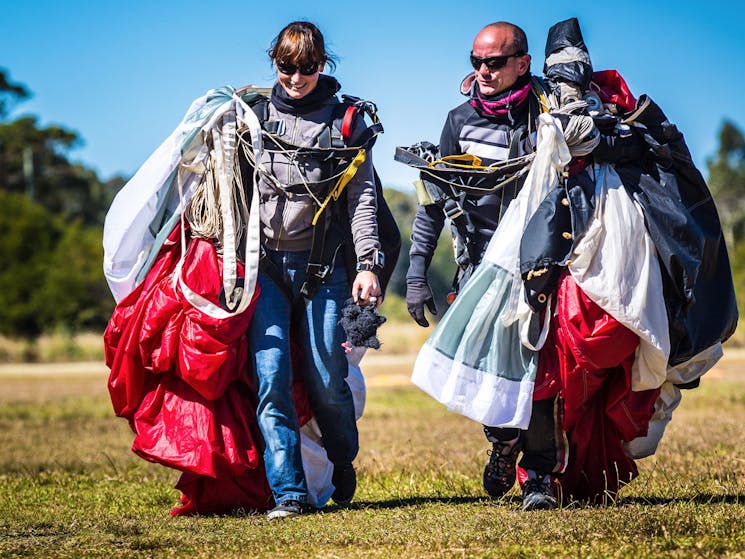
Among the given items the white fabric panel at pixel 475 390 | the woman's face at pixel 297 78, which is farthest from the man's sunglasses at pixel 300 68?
the white fabric panel at pixel 475 390

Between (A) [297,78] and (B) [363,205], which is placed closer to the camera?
(A) [297,78]

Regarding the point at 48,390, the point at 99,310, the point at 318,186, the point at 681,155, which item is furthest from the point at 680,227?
the point at 99,310

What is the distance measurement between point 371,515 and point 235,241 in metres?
1.38

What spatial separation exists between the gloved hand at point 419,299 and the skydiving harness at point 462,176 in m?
0.18

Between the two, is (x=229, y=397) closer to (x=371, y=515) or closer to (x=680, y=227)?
(x=371, y=515)

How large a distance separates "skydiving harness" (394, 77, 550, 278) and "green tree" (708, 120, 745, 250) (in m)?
62.5

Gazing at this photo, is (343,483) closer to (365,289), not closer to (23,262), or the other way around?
(365,289)

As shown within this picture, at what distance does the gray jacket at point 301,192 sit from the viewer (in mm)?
5262

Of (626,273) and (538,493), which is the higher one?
(626,273)

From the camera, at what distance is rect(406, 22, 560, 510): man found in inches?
198

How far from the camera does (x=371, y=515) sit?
5027 mm

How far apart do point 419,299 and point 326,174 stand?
72 cm

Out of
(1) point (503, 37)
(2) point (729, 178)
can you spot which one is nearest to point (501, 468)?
(1) point (503, 37)

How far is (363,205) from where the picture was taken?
5332 millimetres
